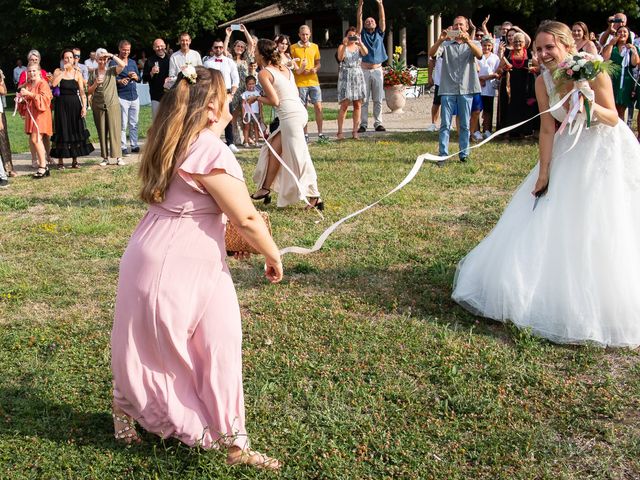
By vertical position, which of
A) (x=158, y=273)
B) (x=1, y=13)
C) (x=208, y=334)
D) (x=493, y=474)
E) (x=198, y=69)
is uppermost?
(x=1, y=13)

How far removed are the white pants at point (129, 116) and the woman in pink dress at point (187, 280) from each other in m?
9.91

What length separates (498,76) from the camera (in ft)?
44.2

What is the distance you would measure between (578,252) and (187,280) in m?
2.83

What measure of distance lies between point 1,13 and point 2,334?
120 ft

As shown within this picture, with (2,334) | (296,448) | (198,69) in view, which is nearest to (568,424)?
(296,448)

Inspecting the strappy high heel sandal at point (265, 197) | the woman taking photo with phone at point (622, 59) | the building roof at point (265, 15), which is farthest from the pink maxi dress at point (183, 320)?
the building roof at point (265, 15)

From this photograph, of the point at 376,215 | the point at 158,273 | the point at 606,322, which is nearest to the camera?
the point at 158,273

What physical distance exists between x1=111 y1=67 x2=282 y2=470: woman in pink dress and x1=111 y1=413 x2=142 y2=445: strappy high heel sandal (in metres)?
0.22

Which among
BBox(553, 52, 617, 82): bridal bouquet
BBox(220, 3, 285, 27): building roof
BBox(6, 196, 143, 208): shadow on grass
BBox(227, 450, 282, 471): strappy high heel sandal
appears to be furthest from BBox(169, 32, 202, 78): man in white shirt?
BBox(220, 3, 285, 27): building roof

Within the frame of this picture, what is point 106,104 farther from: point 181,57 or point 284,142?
point 284,142

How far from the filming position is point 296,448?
361 cm

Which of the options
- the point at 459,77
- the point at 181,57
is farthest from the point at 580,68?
the point at 181,57

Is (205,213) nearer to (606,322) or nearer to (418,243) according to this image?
(606,322)

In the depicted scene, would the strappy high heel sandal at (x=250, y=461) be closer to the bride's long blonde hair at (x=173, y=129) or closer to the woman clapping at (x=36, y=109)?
the bride's long blonde hair at (x=173, y=129)
